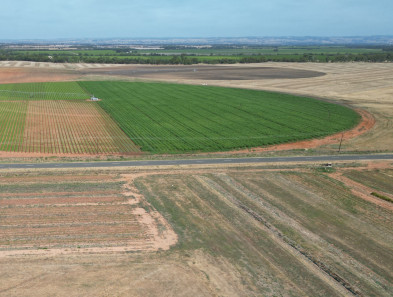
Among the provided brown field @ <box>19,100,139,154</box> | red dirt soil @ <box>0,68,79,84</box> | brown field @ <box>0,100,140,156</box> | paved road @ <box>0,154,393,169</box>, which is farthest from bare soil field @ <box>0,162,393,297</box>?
red dirt soil @ <box>0,68,79,84</box>

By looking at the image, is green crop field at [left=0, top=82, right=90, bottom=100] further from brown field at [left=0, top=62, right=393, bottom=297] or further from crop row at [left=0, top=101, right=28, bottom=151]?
brown field at [left=0, top=62, right=393, bottom=297]

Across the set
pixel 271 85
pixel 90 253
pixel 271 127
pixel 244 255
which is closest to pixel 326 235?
pixel 244 255

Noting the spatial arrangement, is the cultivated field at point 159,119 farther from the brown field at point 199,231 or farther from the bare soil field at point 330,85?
the brown field at point 199,231

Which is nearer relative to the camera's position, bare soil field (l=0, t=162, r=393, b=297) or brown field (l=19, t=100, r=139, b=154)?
bare soil field (l=0, t=162, r=393, b=297)

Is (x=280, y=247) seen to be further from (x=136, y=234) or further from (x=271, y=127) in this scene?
(x=271, y=127)

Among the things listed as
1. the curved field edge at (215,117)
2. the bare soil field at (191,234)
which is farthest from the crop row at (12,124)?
the curved field edge at (215,117)

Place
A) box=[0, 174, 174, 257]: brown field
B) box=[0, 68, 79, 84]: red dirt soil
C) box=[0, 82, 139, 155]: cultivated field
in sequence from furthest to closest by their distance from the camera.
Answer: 1. box=[0, 68, 79, 84]: red dirt soil
2. box=[0, 82, 139, 155]: cultivated field
3. box=[0, 174, 174, 257]: brown field

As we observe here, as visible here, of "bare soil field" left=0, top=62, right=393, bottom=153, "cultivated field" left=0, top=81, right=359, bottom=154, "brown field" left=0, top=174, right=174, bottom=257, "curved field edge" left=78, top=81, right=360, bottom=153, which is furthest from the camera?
"bare soil field" left=0, top=62, right=393, bottom=153
